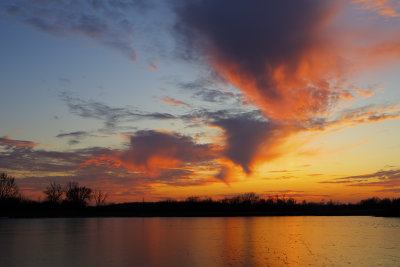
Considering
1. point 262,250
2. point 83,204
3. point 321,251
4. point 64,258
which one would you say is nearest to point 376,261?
point 321,251

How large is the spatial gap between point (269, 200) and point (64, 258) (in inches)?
6579

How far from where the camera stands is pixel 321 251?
1165 inches

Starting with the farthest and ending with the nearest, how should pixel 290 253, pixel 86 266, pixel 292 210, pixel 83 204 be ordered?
1. pixel 292 210
2. pixel 83 204
3. pixel 290 253
4. pixel 86 266

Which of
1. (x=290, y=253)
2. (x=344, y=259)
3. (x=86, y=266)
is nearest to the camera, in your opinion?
(x=86, y=266)

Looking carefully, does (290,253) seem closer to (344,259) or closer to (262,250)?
(262,250)

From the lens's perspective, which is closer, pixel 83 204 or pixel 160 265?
pixel 160 265

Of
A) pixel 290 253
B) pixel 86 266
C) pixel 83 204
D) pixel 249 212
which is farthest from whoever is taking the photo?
pixel 249 212

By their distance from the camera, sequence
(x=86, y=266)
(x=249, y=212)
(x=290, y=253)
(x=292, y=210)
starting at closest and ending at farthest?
1. (x=86, y=266)
2. (x=290, y=253)
3. (x=249, y=212)
4. (x=292, y=210)

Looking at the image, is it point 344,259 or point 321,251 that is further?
point 321,251

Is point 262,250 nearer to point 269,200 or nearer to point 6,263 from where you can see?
point 6,263

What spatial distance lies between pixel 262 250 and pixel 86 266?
47.7 ft

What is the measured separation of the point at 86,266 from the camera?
74.4 ft

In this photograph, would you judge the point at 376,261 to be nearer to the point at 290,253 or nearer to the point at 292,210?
the point at 290,253

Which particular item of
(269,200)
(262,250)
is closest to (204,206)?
(269,200)
